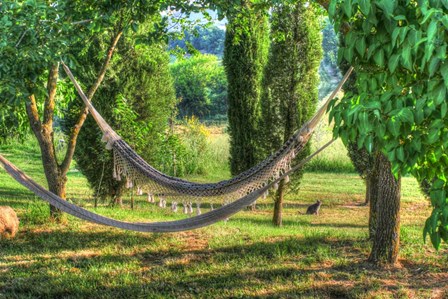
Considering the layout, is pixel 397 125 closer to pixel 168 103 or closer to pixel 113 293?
pixel 113 293

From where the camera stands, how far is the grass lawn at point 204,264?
11.6ft

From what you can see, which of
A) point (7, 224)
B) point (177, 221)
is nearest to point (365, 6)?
point (177, 221)

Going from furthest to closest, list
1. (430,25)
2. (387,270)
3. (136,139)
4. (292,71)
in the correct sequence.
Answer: (136,139)
(292,71)
(387,270)
(430,25)

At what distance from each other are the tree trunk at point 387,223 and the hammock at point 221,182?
0.77 metres

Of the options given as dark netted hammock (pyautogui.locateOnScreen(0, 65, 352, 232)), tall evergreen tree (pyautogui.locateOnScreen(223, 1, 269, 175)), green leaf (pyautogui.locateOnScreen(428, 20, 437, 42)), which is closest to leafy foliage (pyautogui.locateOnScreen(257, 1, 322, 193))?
tall evergreen tree (pyautogui.locateOnScreen(223, 1, 269, 175))

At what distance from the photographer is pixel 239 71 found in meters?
7.55

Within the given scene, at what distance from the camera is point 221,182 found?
3770mm

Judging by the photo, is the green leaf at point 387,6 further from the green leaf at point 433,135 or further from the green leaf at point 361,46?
the green leaf at point 433,135

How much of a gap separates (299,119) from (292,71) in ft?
1.81

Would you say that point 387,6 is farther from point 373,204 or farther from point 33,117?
point 33,117

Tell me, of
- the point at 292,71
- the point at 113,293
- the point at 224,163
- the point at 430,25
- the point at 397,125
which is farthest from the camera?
the point at 224,163

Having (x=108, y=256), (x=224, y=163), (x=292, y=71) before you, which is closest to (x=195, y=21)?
(x=292, y=71)

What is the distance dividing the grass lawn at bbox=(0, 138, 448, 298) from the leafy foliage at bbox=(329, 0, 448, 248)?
5.79 feet

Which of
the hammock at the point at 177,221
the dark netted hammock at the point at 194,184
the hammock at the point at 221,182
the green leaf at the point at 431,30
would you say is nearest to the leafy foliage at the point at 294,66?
the hammock at the point at 221,182
